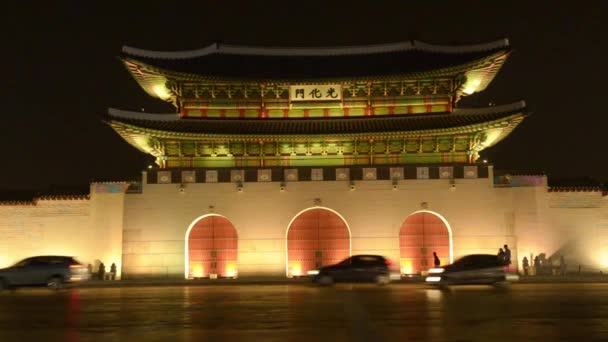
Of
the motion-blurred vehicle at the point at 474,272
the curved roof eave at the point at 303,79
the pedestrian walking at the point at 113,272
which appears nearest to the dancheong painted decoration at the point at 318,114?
the curved roof eave at the point at 303,79

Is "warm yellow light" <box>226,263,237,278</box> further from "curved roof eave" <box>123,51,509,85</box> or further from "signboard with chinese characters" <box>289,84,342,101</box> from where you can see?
"curved roof eave" <box>123,51,509,85</box>

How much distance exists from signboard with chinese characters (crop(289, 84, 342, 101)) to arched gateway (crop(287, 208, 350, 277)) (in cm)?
650

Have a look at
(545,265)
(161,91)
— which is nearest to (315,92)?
(161,91)

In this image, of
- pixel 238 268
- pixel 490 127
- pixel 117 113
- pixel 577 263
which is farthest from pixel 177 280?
pixel 577 263

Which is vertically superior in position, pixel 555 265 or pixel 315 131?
pixel 315 131

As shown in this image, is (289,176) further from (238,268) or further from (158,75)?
(158,75)

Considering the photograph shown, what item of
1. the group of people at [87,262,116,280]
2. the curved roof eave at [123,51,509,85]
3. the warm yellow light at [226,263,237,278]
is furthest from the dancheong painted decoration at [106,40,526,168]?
the group of people at [87,262,116,280]

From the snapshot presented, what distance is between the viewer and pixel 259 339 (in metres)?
11.9

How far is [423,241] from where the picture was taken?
109 feet

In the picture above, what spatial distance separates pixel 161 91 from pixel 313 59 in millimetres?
9287

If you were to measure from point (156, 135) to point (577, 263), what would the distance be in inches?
875

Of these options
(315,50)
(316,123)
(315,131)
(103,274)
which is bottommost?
(103,274)

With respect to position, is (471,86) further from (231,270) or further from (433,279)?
(231,270)

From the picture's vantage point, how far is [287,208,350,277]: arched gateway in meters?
33.1
